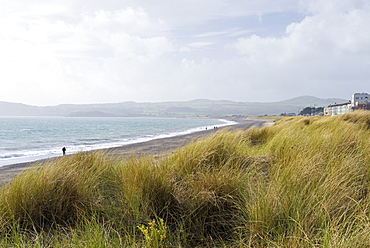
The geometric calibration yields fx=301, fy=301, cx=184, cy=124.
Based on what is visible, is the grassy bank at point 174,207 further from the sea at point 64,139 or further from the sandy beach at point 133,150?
the sea at point 64,139

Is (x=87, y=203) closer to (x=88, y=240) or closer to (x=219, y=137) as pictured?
(x=88, y=240)

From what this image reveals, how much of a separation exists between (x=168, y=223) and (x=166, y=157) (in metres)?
1.56

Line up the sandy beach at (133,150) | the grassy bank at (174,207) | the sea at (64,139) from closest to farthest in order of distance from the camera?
1. the grassy bank at (174,207)
2. the sandy beach at (133,150)
3. the sea at (64,139)

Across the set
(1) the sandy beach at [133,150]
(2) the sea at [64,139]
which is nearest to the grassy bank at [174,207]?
(1) the sandy beach at [133,150]

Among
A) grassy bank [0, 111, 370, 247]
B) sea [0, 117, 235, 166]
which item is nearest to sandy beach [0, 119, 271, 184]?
grassy bank [0, 111, 370, 247]

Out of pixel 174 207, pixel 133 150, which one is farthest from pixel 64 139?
pixel 174 207

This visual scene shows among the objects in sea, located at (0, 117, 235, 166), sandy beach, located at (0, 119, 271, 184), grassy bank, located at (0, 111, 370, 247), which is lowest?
sea, located at (0, 117, 235, 166)

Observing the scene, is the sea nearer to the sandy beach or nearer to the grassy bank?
the sandy beach

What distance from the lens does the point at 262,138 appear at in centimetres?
936

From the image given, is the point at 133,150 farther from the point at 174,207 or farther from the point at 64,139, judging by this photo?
the point at 64,139

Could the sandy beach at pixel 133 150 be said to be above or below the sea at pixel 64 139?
above

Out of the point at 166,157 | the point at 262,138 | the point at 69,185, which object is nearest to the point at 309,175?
the point at 166,157

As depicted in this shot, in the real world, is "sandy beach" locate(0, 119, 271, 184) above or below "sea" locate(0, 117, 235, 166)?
above

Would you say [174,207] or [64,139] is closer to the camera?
[174,207]
